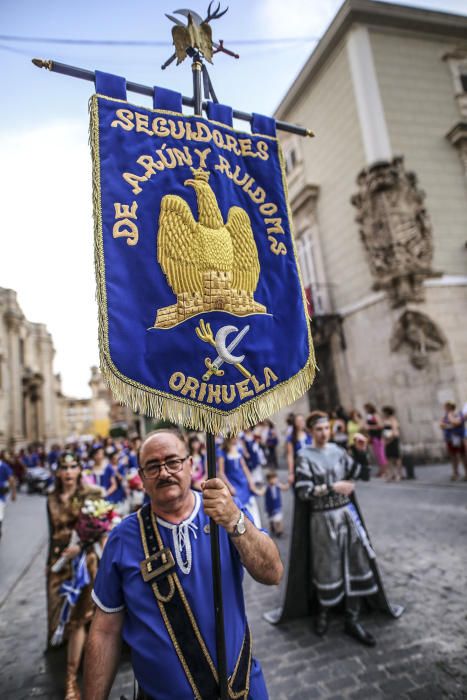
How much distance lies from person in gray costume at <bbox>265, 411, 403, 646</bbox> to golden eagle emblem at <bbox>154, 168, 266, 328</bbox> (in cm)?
236

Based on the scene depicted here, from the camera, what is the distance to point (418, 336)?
13141mm

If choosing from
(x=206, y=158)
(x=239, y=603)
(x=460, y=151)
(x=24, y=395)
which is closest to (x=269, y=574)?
(x=239, y=603)

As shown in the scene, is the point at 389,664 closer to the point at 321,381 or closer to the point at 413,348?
the point at 413,348

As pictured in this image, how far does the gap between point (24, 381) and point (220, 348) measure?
137ft

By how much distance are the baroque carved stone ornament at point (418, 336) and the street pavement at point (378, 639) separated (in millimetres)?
6957

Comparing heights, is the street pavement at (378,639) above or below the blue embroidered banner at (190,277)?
below

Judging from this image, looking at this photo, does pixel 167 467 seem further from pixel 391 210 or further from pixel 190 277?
pixel 391 210

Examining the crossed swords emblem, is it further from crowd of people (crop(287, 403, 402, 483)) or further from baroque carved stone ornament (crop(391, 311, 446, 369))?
baroque carved stone ornament (crop(391, 311, 446, 369))

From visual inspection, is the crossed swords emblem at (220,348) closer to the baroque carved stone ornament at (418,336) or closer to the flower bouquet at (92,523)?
the flower bouquet at (92,523)

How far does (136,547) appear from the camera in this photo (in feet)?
6.41

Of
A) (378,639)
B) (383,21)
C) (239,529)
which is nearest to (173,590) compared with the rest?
(239,529)

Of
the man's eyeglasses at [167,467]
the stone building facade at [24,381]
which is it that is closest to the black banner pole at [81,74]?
the man's eyeglasses at [167,467]

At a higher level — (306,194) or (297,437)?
(306,194)

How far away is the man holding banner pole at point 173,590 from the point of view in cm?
178
